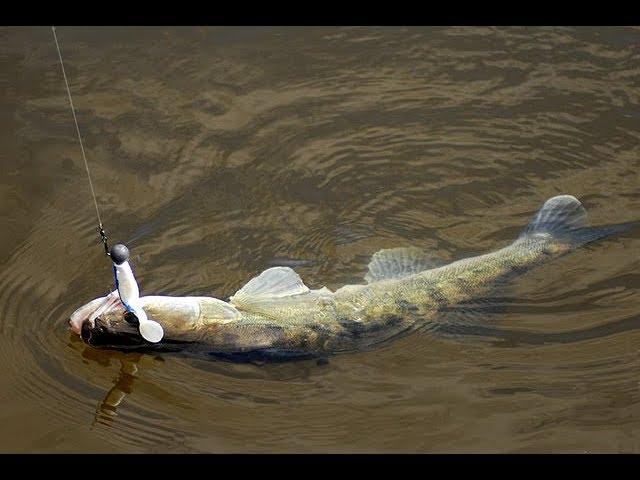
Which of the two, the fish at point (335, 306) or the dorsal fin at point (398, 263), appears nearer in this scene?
the fish at point (335, 306)

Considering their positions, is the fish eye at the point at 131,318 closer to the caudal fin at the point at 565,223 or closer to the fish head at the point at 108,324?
the fish head at the point at 108,324

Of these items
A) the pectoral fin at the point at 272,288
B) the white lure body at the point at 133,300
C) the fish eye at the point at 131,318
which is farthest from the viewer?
the pectoral fin at the point at 272,288

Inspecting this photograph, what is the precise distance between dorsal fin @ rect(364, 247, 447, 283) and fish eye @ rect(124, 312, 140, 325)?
184 centimetres

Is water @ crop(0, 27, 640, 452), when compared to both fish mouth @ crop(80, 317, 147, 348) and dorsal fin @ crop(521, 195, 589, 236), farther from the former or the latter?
fish mouth @ crop(80, 317, 147, 348)

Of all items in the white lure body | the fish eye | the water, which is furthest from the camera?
→ the water

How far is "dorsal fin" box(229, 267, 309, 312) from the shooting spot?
261 inches

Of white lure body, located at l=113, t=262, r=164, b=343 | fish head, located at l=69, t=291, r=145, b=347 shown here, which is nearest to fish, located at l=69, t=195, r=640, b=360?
fish head, located at l=69, t=291, r=145, b=347

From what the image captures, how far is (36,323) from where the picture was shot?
6875mm

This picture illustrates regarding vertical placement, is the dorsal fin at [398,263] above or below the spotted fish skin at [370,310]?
above

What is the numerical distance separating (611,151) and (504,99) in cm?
120

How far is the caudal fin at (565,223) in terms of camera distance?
7430 millimetres

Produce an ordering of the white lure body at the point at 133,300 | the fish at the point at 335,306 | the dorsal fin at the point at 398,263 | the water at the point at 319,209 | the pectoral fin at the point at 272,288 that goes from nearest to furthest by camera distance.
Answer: the white lure body at the point at 133,300 → the fish at the point at 335,306 → the water at the point at 319,209 → the pectoral fin at the point at 272,288 → the dorsal fin at the point at 398,263

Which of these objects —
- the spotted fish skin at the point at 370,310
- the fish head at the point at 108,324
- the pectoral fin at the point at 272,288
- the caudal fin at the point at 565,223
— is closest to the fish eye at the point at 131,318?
the fish head at the point at 108,324

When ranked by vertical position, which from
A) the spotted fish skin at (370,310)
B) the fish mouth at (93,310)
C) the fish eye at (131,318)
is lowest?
the spotted fish skin at (370,310)
